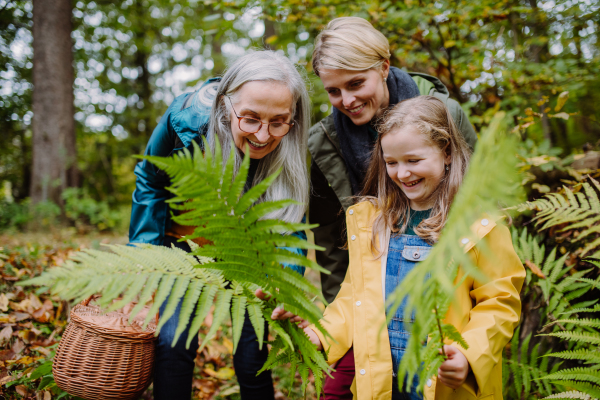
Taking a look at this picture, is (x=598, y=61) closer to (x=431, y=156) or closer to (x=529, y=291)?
(x=529, y=291)

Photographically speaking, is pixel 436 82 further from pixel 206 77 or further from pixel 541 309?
pixel 206 77

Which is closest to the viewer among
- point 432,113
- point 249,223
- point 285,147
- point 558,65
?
point 249,223

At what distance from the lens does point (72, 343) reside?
1.71 metres

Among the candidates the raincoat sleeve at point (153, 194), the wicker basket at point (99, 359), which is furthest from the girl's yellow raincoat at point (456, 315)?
the raincoat sleeve at point (153, 194)

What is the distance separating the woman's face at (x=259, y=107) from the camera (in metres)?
1.93

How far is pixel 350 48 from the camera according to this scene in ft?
6.72

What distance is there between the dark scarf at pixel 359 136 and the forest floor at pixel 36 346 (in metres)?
1.50

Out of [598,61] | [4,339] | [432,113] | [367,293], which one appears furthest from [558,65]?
[4,339]

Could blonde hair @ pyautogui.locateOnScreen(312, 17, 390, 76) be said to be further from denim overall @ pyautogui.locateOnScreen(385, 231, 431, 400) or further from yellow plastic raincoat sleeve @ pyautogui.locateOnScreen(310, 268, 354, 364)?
yellow plastic raincoat sleeve @ pyautogui.locateOnScreen(310, 268, 354, 364)

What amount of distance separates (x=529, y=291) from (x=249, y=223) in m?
2.31

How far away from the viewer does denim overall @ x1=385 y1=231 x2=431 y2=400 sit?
175 cm

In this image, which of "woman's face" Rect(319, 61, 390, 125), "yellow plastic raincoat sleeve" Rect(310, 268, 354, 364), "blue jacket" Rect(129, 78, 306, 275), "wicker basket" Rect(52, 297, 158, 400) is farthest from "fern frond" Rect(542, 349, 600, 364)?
"wicker basket" Rect(52, 297, 158, 400)

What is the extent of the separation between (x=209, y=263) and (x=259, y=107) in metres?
1.09

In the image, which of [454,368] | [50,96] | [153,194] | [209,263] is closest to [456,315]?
[454,368]
